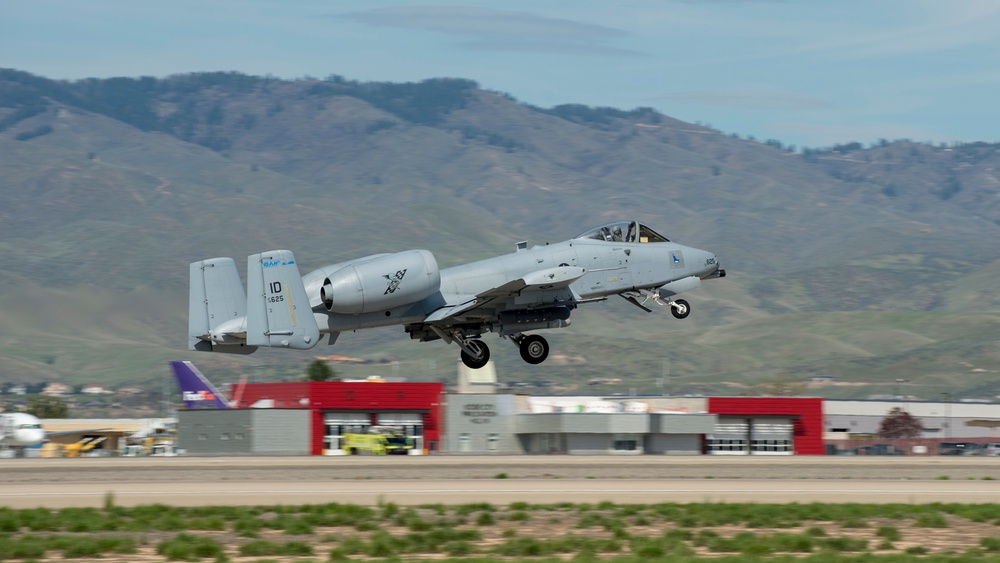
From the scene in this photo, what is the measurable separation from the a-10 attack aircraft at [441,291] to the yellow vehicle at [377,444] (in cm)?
3683

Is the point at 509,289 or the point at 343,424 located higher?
the point at 509,289

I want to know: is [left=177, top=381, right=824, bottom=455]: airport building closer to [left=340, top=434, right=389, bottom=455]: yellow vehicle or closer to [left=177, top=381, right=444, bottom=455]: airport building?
[left=177, top=381, right=444, bottom=455]: airport building

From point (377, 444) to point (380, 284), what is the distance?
1631 inches

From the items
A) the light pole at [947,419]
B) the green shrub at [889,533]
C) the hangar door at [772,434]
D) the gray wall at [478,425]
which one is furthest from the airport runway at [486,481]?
the light pole at [947,419]

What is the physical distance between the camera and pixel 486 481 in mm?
46531

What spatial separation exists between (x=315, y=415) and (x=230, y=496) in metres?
51.2

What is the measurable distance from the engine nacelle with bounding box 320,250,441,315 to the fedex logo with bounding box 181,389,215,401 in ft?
Answer: 196

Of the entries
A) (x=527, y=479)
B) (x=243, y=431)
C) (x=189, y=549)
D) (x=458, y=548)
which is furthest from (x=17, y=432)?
(x=458, y=548)

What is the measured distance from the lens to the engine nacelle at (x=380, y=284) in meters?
39.6

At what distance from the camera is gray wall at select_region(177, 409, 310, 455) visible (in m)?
87.3

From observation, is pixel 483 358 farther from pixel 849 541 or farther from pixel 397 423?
pixel 397 423

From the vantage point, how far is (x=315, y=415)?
90250mm

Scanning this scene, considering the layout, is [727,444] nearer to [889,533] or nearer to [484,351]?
Result: [484,351]

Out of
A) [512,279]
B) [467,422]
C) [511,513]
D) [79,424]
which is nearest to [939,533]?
[511,513]
